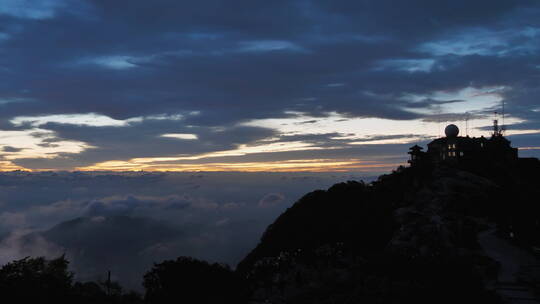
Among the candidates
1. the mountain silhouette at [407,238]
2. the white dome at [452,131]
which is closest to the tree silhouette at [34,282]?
the mountain silhouette at [407,238]

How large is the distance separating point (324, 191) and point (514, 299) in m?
74.0

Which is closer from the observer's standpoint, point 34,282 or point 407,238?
point 34,282

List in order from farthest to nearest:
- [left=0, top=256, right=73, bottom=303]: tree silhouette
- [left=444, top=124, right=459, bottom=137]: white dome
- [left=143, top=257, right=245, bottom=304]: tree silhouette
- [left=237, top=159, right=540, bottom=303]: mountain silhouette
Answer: [left=444, top=124, right=459, bottom=137]: white dome, [left=143, top=257, right=245, bottom=304]: tree silhouette, [left=237, top=159, right=540, bottom=303]: mountain silhouette, [left=0, top=256, right=73, bottom=303]: tree silhouette

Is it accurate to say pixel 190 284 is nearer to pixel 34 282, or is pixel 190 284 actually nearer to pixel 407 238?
pixel 34 282

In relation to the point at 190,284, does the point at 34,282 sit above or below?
above

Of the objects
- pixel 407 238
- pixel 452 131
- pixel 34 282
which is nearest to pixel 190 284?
pixel 34 282

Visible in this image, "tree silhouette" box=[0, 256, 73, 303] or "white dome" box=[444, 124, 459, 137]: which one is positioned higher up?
"white dome" box=[444, 124, 459, 137]

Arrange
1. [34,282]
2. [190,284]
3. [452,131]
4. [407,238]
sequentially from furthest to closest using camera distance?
[452,131] < [407,238] < [190,284] < [34,282]

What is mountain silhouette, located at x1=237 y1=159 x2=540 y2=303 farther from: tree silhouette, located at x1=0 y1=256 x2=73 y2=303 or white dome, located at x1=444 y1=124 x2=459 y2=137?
tree silhouette, located at x1=0 y1=256 x2=73 y2=303

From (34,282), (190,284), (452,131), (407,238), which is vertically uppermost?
(452,131)

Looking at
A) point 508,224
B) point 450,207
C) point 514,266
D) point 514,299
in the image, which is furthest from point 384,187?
point 514,299

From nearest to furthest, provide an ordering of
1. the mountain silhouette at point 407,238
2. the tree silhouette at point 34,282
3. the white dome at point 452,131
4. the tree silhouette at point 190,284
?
the tree silhouette at point 34,282, the mountain silhouette at point 407,238, the tree silhouette at point 190,284, the white dome at point 452,131

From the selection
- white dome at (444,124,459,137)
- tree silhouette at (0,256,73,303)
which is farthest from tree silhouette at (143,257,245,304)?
white dome at (444,124,459,137)

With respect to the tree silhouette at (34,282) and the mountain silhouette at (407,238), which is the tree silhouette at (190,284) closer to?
the mountain silhouette at (407,238)
